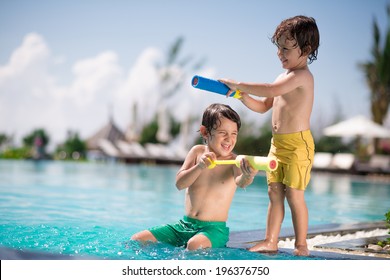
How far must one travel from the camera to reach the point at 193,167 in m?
2.79

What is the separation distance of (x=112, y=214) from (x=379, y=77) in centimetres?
1620

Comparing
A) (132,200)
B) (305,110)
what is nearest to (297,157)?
(305,110)

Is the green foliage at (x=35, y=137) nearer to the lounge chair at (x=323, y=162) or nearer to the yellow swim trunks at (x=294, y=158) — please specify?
the lounge chair at (x=323, y=162)

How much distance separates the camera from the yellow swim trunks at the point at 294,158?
2.82 m

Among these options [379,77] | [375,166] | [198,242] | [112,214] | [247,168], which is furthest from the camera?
[379,77]

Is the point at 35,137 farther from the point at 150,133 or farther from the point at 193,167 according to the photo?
the point at 193,167

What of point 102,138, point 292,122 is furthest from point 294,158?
point 102,138

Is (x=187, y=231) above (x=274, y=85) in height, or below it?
below

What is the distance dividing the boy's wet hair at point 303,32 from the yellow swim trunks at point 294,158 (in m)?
0.44

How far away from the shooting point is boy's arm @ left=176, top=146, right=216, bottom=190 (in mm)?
2709

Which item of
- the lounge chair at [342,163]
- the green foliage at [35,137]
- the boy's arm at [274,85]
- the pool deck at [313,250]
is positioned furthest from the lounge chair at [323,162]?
the boy's arm at [274,85]

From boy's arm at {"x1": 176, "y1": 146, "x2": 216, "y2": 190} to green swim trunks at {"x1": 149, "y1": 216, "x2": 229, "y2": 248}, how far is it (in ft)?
0.76

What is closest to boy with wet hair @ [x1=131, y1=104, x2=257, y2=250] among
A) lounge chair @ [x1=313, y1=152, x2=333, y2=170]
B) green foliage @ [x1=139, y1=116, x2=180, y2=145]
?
lounge chair @ [x1=313, y1=152, x2=333, y2=170]

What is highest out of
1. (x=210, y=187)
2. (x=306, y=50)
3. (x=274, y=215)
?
(x=306, y=50)
